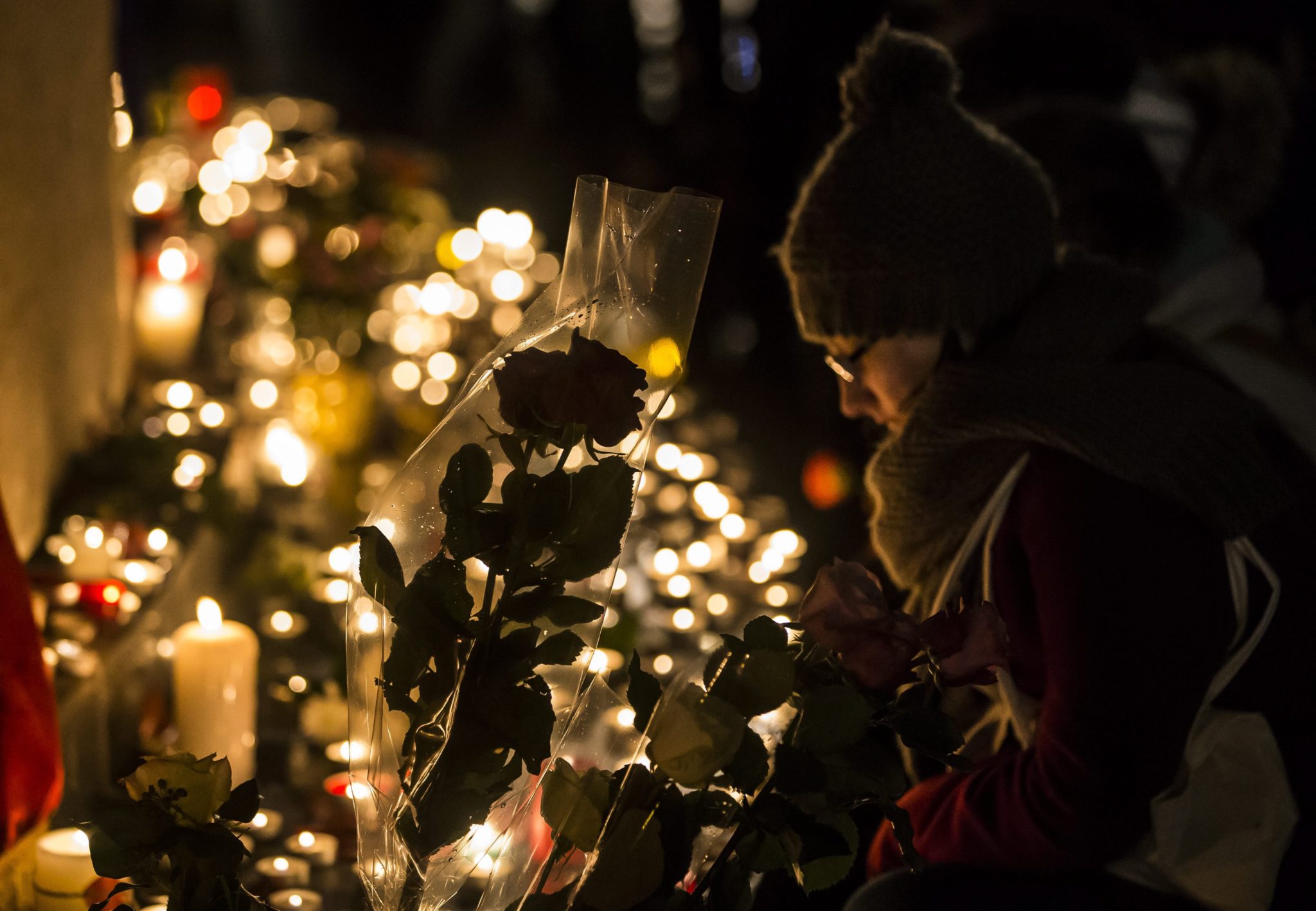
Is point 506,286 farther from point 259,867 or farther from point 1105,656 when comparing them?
point 1105,656

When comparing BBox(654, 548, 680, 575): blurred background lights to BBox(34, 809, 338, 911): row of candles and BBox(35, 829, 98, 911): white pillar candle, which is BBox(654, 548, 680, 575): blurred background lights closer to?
BBox(34, 809, 338, 911): row of candles

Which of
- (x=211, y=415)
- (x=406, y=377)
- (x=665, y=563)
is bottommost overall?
(x=665, y=563)

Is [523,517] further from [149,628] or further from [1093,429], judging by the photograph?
[149,628]

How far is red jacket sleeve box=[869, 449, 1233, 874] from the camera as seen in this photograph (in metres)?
1.34

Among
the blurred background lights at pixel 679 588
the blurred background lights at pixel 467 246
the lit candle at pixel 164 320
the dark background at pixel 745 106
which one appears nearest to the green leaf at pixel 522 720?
the dark background at pixel 745 106

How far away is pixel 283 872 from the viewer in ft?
5.24

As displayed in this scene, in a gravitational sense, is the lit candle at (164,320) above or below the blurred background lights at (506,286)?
above

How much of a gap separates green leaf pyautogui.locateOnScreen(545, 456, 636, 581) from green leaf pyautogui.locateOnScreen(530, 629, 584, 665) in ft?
0.19

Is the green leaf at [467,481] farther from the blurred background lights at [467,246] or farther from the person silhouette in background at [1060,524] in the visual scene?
the blurred background lights at [467,246]

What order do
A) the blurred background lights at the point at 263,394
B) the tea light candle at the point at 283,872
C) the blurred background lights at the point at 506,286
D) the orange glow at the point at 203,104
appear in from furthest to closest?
the orange glow at the point at 203,104
the blurred background lights at the point at 506,286
the blurred background lights at the point at 263,394
the tea light candle at the point at 283,872

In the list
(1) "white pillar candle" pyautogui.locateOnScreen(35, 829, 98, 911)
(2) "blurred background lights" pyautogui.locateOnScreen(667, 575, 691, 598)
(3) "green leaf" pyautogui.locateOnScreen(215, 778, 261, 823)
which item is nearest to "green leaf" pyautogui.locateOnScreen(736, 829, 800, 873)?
(3) "green leaf" pyautogui.locateOnScreen(215, 778, 261, 823)

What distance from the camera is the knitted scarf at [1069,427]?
138 cm

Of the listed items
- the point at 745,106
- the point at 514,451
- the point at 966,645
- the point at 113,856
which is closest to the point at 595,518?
the point at 514,451

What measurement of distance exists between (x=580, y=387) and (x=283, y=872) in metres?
1.08
